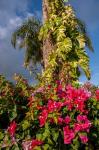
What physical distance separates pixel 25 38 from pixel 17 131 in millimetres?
23244

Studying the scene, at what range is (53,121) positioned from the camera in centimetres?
727

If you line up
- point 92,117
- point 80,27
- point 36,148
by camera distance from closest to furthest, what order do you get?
point 36,148 → point 92,117 → point 80,27

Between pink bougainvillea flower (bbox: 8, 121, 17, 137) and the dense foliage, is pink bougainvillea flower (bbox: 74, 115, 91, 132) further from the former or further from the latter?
pink bougainvillea flower (bbox: 8, 121, 17, 137)

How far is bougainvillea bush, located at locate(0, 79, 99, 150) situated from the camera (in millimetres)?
7273

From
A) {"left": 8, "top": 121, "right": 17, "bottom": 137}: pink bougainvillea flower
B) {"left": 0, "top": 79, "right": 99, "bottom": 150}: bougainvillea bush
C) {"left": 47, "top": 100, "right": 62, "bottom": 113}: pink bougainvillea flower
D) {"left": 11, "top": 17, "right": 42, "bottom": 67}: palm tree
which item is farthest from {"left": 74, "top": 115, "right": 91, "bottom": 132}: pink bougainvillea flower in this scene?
{"left": 11, "top": 17, "right": 42, "bottom": 67}: palm tree

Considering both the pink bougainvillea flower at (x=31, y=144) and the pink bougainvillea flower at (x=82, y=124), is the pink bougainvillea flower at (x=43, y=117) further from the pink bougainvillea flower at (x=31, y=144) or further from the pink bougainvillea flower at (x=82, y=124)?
the pink bougainvillea flower at (x=82, y=124)

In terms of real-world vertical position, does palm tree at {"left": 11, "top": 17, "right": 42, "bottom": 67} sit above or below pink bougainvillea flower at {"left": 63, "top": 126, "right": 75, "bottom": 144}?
above

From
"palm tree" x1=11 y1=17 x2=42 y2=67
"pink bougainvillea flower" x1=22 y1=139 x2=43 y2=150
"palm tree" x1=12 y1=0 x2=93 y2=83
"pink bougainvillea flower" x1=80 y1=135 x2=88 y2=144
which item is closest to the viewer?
"pink bougainvillea flower" x1=80 y1=135 x2=88 y2=144

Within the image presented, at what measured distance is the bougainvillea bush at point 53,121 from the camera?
7.27 m

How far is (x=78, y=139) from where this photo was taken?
736cm

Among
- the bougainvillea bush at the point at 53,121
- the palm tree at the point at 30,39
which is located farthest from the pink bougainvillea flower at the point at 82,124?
the palm tree at the point at 30,39

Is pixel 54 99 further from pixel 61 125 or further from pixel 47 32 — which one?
pixel 47 32

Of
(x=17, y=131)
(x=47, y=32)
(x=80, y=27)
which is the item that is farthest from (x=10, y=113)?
(x=80, y=27)

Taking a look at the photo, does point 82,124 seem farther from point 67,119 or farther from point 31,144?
point 31,144
